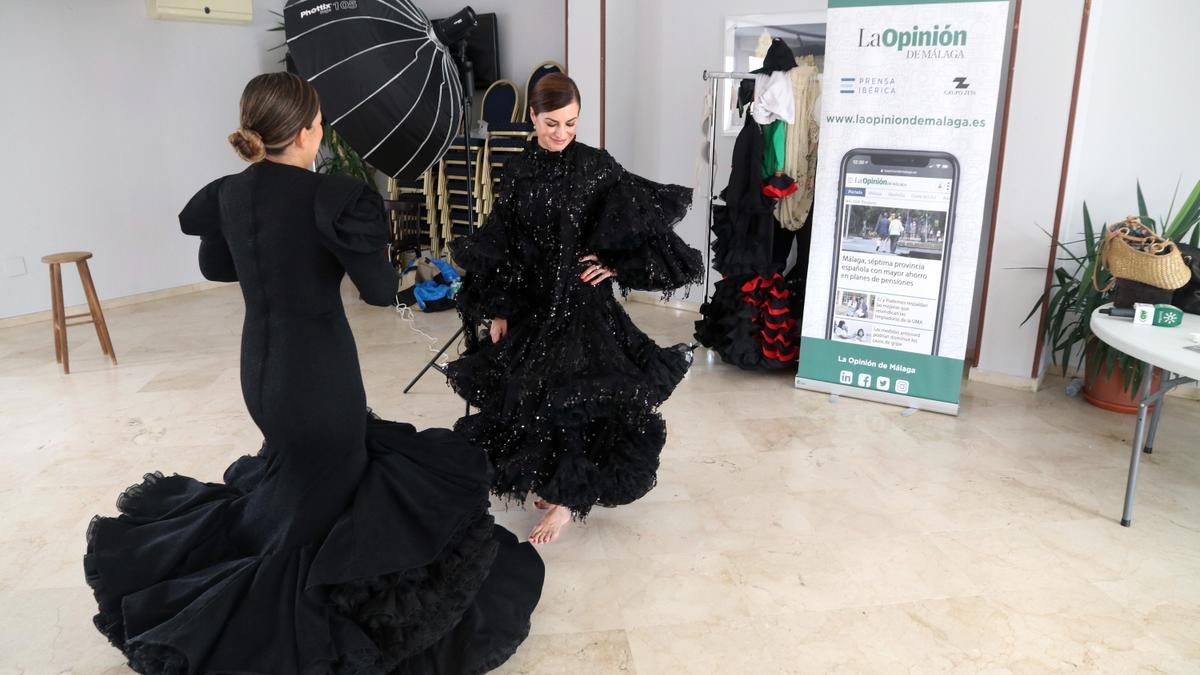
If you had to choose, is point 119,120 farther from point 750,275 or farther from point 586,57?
point 750,275

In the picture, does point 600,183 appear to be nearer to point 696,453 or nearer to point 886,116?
point 696,453

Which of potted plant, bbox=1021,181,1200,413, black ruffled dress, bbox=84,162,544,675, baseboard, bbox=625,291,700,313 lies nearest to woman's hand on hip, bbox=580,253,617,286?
black ruffled dress, bbox=84,162,544,675

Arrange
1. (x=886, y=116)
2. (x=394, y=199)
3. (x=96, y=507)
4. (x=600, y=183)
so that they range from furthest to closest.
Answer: (x=394, y=199) < (x=886, y=116) < (x=96, y=507) < (x=600, y=183)

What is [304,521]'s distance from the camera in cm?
189

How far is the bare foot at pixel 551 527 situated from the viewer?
278cm

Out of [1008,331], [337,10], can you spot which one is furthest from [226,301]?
[1008,331]

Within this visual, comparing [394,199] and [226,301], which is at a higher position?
[394,199]

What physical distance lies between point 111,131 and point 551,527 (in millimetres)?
5011

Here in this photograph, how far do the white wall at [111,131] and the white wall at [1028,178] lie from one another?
562 cm

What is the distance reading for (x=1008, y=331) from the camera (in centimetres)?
421

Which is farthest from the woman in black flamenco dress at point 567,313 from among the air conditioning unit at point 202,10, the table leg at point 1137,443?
the air conditioning unit at point 202,10

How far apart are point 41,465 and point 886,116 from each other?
3.94m

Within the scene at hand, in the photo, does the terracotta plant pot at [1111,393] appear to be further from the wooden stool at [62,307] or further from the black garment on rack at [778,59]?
the wooden stool at [62,307]

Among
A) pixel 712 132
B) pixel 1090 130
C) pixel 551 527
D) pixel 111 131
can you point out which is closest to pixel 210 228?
pixel 551 527
